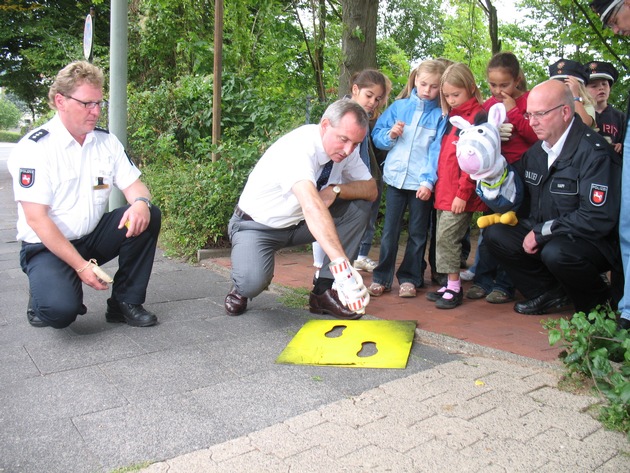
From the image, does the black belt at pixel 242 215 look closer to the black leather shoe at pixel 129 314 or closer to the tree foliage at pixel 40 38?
the black leather shoe at pixel 129 314

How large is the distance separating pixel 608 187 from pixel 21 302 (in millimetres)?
3877

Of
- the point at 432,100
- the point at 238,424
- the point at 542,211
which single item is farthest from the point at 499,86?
the point at 238,424

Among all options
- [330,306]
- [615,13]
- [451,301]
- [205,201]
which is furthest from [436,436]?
[205,201]

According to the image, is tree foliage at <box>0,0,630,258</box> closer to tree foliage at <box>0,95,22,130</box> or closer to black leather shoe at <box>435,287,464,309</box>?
black leather shoe at <box>435,287,464,309</box>

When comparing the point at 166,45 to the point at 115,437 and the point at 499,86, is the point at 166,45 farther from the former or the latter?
the point at 115,437

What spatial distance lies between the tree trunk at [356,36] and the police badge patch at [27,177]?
422 cm

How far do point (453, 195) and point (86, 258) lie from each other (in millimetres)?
2456

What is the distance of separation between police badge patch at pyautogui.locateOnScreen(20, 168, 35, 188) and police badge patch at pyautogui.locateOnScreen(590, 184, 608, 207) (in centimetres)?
321

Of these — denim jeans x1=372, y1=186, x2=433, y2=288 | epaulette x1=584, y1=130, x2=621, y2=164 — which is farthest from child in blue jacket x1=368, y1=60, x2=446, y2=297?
epaulette x1=584, y1=130, x2=621, y2=164

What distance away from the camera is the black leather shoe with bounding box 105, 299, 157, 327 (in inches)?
147

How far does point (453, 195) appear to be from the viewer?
4.25 m

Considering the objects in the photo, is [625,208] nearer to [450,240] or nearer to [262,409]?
[450,240]

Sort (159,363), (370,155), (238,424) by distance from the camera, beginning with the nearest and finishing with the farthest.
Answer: (238,424)
(159,363)
(370,155)

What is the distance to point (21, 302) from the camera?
4223 millimetres
